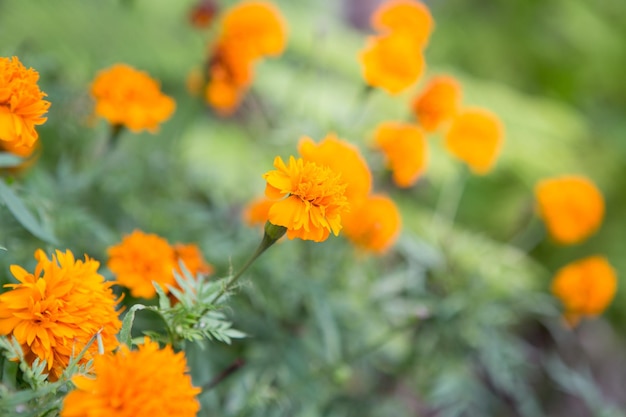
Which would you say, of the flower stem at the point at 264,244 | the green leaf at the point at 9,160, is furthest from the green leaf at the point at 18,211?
the flower stem at the point at 264,244

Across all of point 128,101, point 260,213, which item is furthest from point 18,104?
point 260,213

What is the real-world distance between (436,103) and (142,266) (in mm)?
737

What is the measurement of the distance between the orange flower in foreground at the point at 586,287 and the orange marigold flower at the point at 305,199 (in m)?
0.89

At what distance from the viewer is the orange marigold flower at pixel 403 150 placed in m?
1.33

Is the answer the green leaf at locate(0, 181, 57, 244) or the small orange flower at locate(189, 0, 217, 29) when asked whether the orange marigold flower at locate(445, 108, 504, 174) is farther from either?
the green leaf at locate(0, 181, 57, 244)

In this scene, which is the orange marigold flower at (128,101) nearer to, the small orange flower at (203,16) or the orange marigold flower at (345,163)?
the orange marigold flower at (345,163)

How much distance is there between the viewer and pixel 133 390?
56cm

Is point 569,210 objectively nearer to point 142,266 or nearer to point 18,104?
point 142,266

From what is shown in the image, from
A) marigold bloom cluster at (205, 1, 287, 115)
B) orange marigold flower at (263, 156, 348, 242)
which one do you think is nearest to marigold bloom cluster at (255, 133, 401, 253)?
orange marigold flower at (263, 156, 348, 242)

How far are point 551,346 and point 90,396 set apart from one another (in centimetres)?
234

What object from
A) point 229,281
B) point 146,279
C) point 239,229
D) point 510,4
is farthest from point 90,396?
point 510,4

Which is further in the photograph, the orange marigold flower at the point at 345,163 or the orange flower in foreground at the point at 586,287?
the orange flower in foreground at the point at 586,287

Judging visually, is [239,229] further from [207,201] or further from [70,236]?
[70,236]

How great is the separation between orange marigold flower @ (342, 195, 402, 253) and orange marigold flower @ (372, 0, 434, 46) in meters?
0.38
